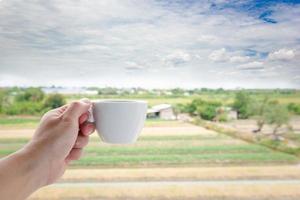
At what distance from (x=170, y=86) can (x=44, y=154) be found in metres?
1.39

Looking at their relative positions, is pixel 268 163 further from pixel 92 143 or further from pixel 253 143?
pixel 92 143

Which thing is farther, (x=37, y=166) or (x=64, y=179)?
(x=64, y=179)

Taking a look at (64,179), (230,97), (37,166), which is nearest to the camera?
(37,166)

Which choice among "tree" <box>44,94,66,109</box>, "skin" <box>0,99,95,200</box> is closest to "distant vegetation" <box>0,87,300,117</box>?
"tree" <box>44,94,66,109</box>

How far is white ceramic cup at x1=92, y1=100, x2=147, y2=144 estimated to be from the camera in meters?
0.90

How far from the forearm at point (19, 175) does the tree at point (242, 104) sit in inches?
59.8

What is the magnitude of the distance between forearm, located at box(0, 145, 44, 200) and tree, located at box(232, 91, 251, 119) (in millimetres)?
1518

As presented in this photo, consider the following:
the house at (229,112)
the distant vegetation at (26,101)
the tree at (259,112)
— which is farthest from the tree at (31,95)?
the tree at (259,112)

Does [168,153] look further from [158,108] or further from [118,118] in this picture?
[118,118]

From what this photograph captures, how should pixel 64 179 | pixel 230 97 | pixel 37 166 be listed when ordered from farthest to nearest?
pixel 230 97, pixel 64 179, pixel 37 166

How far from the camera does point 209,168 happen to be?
2121 mm

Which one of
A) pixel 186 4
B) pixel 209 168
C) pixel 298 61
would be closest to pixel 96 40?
pixel 186 4

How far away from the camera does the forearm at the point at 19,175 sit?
829 mm

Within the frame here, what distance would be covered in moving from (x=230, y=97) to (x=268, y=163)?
41cm
